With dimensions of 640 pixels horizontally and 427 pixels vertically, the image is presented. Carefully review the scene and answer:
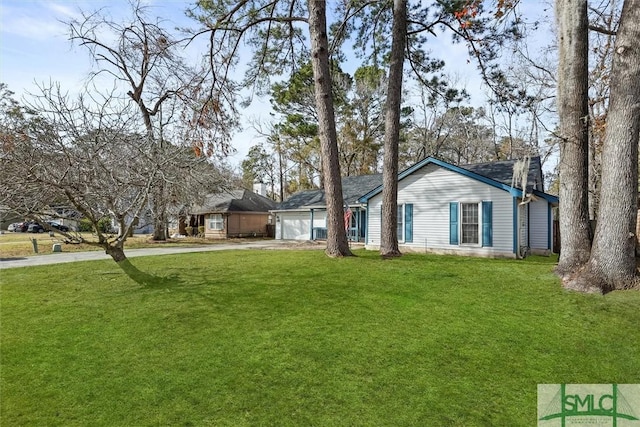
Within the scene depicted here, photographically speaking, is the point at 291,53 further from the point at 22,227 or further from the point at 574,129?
the point at 22,227

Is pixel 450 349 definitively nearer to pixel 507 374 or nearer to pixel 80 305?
pixel 507 374

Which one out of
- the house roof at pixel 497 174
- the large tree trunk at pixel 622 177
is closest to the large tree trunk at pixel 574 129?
the large tree trunk at pixel 622 177

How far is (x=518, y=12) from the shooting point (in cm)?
949

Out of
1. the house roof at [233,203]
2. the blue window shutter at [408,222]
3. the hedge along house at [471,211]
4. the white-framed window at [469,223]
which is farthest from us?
the house roof at [233,203]

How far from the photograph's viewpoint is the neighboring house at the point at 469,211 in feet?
39.3

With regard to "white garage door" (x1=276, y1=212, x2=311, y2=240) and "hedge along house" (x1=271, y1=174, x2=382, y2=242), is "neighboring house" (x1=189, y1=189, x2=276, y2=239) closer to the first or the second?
"hedge along house" (x1=271, y1=174, x2=382, y2=242)

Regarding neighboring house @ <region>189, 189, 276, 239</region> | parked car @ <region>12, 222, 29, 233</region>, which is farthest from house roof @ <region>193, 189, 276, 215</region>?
parked car @ <region>12, 222, 29, 233</region>

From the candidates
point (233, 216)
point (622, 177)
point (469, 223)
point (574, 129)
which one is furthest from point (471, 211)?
point (233, 216)

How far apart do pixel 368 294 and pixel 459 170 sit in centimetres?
806

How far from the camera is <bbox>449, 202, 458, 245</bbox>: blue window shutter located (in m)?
12.8

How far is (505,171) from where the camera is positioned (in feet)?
44.3

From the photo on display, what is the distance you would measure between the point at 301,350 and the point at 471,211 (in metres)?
10.2

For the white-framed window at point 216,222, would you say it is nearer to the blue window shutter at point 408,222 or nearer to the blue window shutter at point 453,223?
the blue window shutter at point 408,222

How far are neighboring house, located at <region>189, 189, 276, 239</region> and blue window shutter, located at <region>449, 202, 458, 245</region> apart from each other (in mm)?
16560
